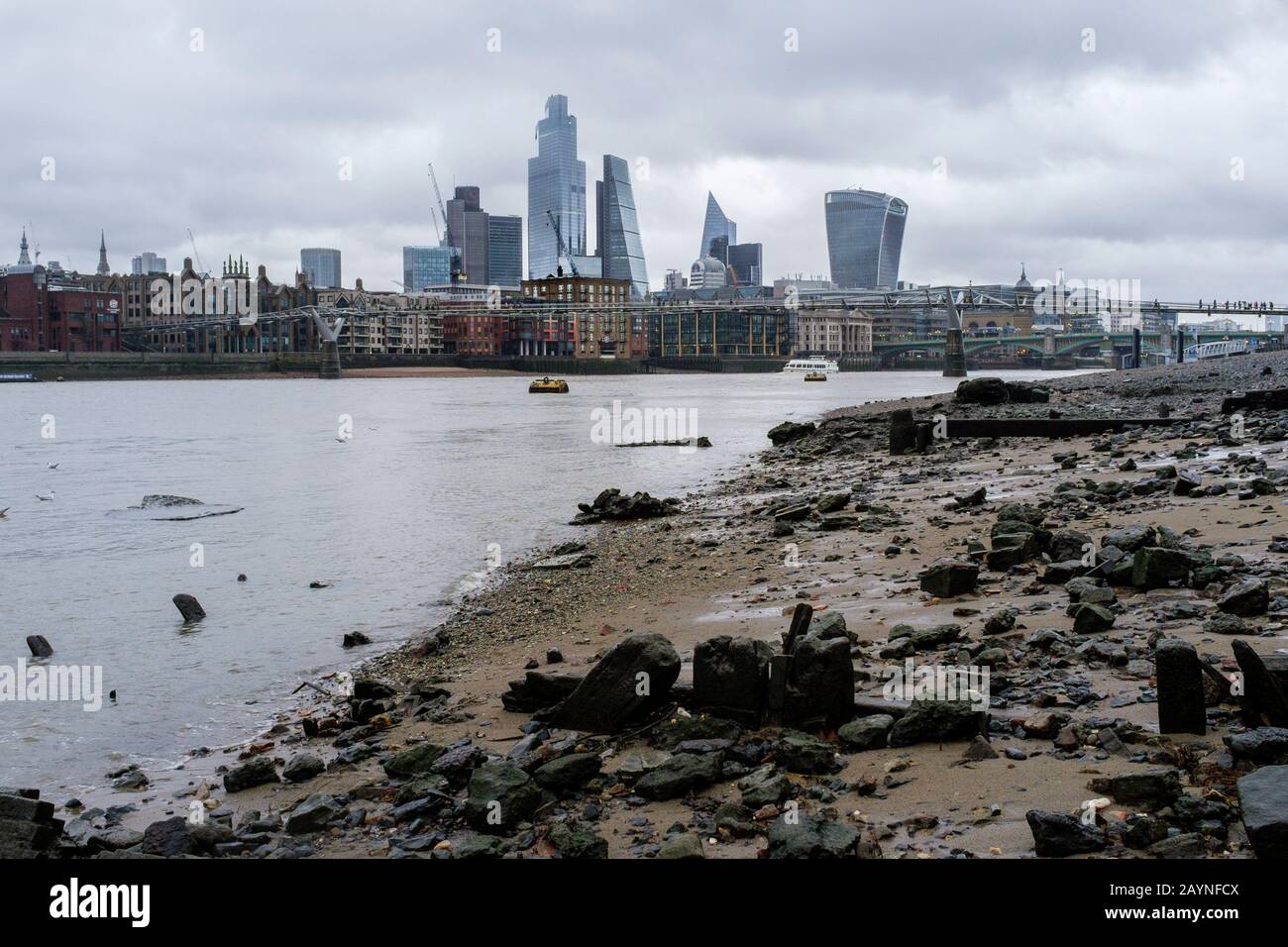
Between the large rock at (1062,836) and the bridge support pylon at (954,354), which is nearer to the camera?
the large rock at (1062,836)

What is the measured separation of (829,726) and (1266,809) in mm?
2990

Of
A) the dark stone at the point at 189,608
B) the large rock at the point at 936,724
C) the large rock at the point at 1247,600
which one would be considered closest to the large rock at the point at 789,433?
the dark stone at the point at 189,608

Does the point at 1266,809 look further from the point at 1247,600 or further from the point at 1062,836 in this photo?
the point at 1247,600

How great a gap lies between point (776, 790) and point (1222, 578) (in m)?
5.56

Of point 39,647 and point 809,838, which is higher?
point 809,838

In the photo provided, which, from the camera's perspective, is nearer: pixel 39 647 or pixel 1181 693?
pixel 1181 693

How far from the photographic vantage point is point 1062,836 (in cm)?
527

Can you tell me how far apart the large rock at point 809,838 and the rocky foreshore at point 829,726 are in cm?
2

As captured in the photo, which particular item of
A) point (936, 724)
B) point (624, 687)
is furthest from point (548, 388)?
point (936, 724)

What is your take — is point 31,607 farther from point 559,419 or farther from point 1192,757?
point 559,419

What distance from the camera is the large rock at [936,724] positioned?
704 centimetres

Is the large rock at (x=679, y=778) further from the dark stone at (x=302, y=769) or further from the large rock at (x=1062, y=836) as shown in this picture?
the dark stone at (x=302, y=769)

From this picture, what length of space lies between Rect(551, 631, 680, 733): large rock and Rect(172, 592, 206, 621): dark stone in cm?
925
